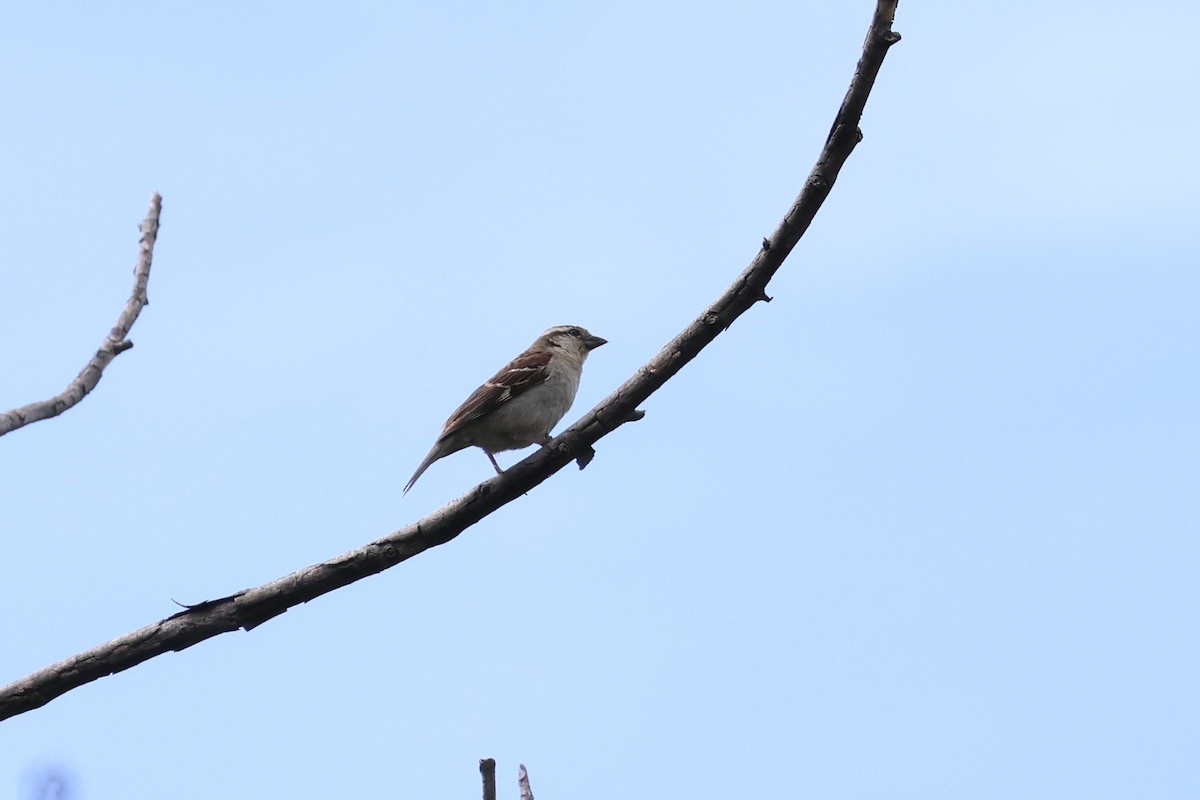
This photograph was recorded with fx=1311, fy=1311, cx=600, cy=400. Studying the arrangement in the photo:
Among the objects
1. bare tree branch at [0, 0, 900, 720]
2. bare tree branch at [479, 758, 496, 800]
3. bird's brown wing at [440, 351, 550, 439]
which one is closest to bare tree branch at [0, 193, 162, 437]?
bare tree branch at [0, 0, 900, 720]

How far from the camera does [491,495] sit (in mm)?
5098

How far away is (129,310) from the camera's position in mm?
4930

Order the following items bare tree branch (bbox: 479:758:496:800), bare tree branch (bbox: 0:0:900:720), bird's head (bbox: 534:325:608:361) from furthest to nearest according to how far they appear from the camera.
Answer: bird's head (bbox: 534:325:608:361)
bare tree branch (bbox: 0:0:900:720)
bare tree branch (bbox: 479:758:496:800)

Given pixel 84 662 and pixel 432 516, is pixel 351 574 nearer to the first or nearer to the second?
pixel 432 516

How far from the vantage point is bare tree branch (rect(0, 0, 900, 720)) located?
4.40m

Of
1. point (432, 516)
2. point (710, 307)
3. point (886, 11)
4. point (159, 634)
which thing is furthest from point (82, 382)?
point (886, 11)

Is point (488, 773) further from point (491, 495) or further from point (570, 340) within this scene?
point (570, 340)

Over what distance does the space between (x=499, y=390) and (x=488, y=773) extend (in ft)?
19.0

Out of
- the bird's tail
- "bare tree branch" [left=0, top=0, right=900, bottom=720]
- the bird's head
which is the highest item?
the bird's head

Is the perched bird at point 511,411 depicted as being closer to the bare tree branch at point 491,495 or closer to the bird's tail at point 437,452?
the bird's tail at point 437,452

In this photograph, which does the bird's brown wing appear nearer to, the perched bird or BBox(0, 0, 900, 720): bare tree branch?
the perched bird

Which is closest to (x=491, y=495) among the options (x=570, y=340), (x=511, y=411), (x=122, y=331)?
(x=122, y=331)

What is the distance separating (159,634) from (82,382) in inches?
37.2

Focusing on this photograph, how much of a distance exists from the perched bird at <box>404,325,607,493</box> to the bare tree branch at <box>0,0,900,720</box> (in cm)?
378
